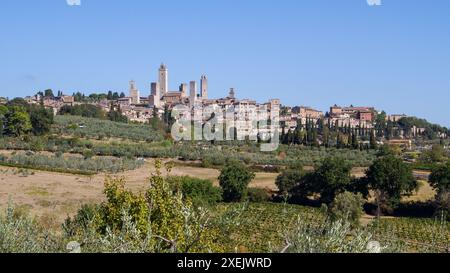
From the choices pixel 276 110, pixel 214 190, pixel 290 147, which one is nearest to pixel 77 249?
pixel 214 190

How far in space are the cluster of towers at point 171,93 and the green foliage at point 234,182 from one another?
94.6 m

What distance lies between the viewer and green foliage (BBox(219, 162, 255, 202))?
3766cm

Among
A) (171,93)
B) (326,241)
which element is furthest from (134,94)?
(326,241)

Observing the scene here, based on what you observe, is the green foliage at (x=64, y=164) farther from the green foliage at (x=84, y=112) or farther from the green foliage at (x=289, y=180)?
the green foliage at (x=84, y=112)

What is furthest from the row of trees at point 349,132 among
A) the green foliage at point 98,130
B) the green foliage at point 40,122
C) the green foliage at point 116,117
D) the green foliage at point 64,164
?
the green foliage at point 64,164

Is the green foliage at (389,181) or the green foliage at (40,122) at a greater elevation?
the green foliage at (40,122)

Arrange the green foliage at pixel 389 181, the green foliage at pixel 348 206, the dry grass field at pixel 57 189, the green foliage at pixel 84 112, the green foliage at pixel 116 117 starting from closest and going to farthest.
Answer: the dry grass field at pixel 57 189 < the green foliage at pixel 348 206 < the green foliage at pixel 389 181 < the green foliage at pixel 84 112 < the green foliage at pixel 116 117

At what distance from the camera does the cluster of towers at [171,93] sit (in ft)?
460

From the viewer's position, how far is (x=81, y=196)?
101 feet

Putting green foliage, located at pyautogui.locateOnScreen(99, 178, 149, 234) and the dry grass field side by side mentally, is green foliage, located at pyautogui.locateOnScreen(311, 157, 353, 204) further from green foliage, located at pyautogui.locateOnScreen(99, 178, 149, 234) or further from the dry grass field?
green foliage, located at pyautogui.locateOnScreen(99, 178, 149, 234)

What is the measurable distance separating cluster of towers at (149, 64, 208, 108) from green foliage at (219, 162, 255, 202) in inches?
3725

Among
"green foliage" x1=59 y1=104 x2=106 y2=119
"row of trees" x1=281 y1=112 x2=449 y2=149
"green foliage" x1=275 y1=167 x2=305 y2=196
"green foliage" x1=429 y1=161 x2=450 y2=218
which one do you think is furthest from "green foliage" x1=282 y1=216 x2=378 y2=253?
"green foliage" x1=59 y1=104 x2=106 y2=119

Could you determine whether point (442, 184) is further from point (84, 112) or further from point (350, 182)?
point (84, 112)
